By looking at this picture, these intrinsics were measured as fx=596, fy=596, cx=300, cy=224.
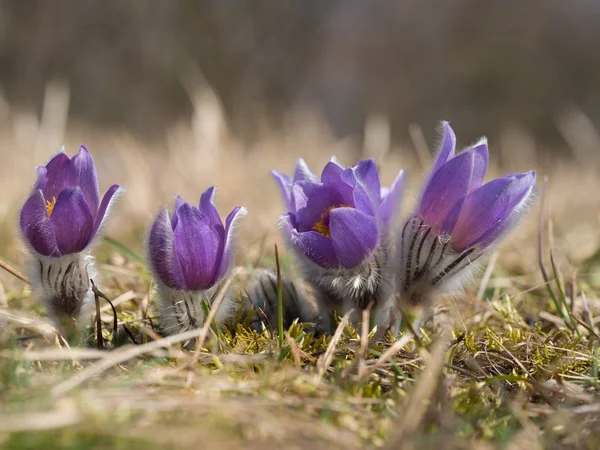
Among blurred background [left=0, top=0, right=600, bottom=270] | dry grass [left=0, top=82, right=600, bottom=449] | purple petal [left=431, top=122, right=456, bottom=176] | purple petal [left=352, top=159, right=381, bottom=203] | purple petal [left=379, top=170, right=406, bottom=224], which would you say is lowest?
→ dry grass [left=0, top=82, right=600, bottom=449]

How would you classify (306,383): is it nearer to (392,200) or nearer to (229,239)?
(229,239)

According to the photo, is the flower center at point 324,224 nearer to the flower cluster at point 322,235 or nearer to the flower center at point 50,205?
the flower cluster at point 322,235

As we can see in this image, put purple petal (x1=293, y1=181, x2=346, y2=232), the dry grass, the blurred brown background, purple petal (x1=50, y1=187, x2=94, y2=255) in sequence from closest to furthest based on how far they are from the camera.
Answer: the dry grass, purple petal (x1=50, y1=187, x2=94, y2=255), purple petal (x1=293, y1=181, x2=346, y2=232), the blurred brown background

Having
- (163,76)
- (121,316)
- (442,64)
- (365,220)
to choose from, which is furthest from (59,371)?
(442,64)

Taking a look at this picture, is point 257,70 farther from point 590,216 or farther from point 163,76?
point 590,216

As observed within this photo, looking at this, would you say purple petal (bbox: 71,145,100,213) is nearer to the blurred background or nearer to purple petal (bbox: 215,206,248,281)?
purple petal (bbox: 215,206,248,281)

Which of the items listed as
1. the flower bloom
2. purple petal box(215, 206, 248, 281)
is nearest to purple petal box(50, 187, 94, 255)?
purple petal box(215, 206, 248, 281)

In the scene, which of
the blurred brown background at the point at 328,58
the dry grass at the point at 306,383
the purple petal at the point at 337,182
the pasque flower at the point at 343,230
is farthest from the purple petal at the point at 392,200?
the blurred brown background at the point at 328,58

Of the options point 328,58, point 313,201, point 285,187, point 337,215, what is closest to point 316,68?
point 328,58

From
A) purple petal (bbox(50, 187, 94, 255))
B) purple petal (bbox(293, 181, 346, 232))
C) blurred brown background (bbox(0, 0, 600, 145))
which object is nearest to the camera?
purple petal (bbox(50, 187, 94, 255))
